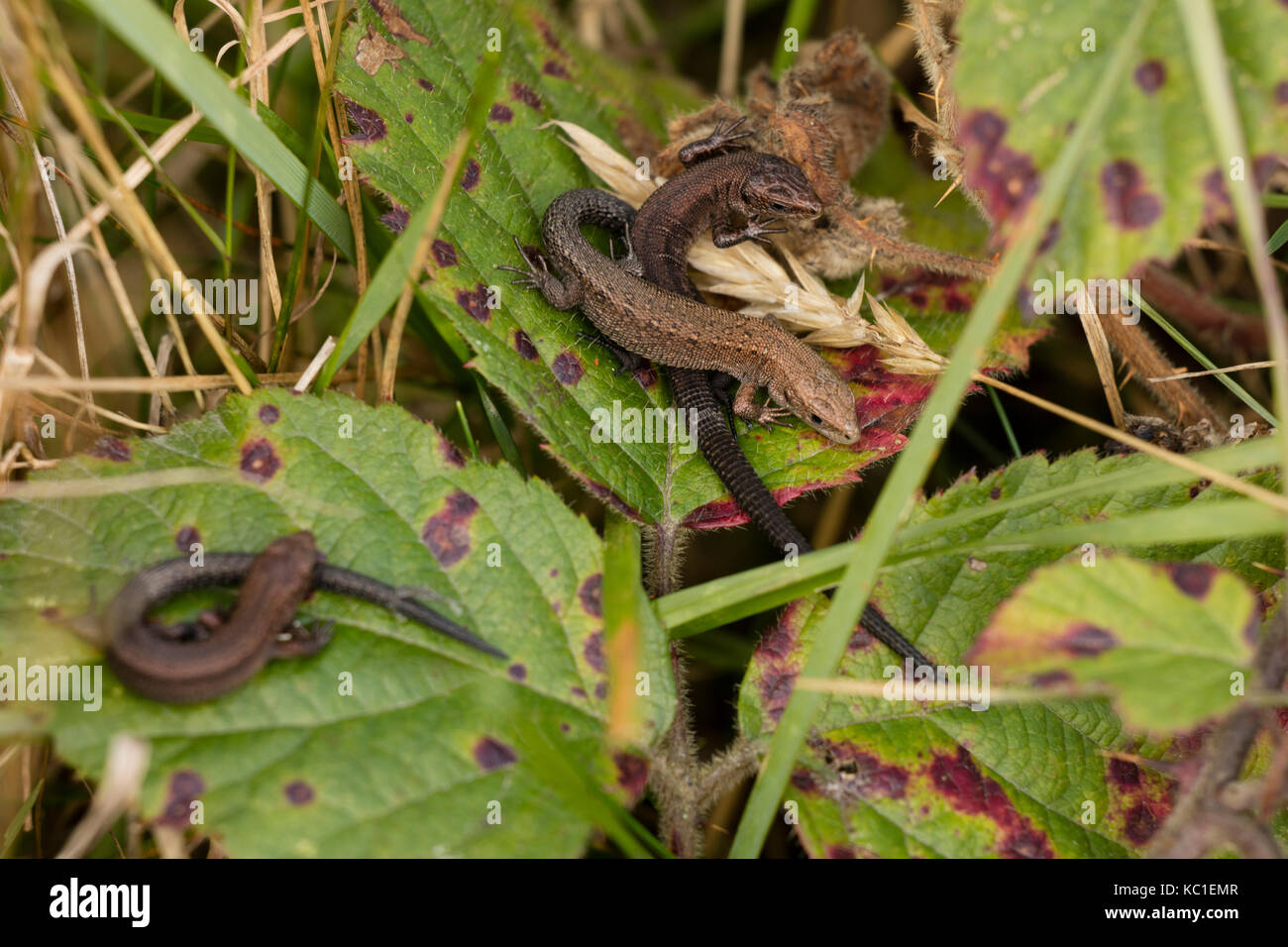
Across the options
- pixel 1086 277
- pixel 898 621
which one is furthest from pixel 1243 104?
pixel 898 621

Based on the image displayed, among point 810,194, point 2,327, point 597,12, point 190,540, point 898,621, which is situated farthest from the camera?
point 597,12

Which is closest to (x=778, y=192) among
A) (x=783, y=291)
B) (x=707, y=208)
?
(x=707, y=208)

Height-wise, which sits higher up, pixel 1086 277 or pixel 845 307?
pixel 845 307

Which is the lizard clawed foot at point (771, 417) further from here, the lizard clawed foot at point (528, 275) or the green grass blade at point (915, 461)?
the green grass blade at point (915, 461)

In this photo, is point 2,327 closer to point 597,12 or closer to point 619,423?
point 619,423

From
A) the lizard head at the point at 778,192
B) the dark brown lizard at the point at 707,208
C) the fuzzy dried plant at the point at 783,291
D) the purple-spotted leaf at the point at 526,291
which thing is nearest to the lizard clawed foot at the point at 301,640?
the purple-spotted leaf at the point at 526,291

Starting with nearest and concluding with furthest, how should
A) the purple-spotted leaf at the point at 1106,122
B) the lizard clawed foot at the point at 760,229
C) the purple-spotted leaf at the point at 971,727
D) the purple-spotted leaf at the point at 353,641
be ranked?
the purple-spotted leaf at the point at 1106,122 < the purple-spotted leaf at the point at 353,641 < the purple-spotted leaf at the point at 971,727 < the lizard clawed foot at the point at 760,229
